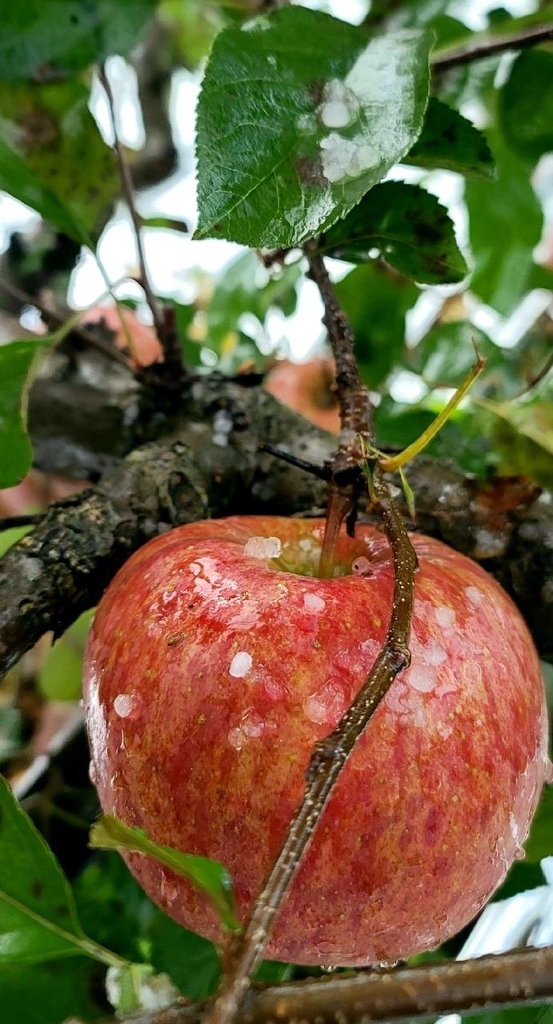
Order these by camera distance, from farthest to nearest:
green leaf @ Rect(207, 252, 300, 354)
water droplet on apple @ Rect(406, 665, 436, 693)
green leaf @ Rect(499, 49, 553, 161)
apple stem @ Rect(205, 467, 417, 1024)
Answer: green leaf @ Rect(207, 252, 300, 354)
green leaf @ Rect(499, 49, 553, 161)
water droplet on apple @ Rect(406, 665, 436, 693)
apple stem @ Rect(205, 467, 417, 1024)

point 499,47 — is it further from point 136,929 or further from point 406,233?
point 136,929

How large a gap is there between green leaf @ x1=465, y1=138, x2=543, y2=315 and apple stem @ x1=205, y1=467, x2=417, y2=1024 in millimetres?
512

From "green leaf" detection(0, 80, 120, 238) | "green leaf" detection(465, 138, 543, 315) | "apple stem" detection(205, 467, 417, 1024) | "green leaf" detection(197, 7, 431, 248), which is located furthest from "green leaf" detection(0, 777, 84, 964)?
"green leaf" detection(465, 138, 543, 315)

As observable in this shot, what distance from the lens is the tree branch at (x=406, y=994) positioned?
0.22 m

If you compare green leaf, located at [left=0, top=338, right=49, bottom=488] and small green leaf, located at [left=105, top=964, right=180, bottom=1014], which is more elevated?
green leaf, located at [left=0, top=338, right=49, bottom=488]

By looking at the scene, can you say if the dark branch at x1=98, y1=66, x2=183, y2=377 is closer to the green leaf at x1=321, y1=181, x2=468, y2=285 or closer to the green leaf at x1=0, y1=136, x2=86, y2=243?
the green leaf at x1=0, y1=136, x2=86, y2=243

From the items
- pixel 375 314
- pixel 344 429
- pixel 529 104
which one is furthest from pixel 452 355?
pixel 344 429

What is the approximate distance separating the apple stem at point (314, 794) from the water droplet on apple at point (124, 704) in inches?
3.8

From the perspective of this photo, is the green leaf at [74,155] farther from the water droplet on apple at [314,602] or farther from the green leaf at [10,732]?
the green leaf at [10,732]

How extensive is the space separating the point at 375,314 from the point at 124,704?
577 mm

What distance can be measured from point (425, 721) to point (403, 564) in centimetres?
6

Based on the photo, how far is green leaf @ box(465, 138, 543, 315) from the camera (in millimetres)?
744

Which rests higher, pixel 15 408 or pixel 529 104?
pixel 529 104

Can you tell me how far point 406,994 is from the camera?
226mm
